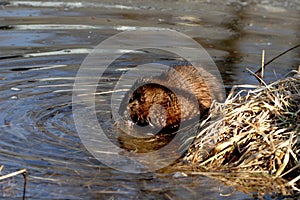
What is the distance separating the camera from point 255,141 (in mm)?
5164

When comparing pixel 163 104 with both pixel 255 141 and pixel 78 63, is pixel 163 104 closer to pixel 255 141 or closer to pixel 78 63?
pixel 255 141

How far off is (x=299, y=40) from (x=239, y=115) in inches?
182

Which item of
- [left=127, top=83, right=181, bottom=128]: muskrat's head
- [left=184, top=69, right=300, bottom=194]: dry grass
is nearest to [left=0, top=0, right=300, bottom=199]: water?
[left=184, top=69, right=300, bottom=194]: dry grass

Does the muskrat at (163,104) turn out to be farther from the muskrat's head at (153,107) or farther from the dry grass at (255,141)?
the dry grass at (255,141)

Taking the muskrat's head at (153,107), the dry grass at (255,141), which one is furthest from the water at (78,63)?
the muskrat's head at (153,107)

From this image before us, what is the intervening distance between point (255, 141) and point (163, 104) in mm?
983

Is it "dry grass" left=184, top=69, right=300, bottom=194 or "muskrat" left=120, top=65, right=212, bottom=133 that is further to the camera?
"muskrat" left=120, top=65, right=212, bottom=133

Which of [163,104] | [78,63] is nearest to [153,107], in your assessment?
[163,104]

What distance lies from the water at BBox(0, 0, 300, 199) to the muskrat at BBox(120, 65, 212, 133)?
2.00 ft

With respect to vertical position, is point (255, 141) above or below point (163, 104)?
below

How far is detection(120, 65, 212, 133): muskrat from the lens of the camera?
18.7ft

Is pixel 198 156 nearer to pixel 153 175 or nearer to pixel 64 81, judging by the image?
pixel 153 175

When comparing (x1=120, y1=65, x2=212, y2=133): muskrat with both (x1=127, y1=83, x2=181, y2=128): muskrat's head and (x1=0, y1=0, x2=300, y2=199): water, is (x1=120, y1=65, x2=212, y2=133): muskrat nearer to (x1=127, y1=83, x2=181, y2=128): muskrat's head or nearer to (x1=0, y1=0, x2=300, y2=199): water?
(x1=127, y1=83, x2=181, y2=128): muskrat's head

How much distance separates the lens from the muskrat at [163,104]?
5.71 m
